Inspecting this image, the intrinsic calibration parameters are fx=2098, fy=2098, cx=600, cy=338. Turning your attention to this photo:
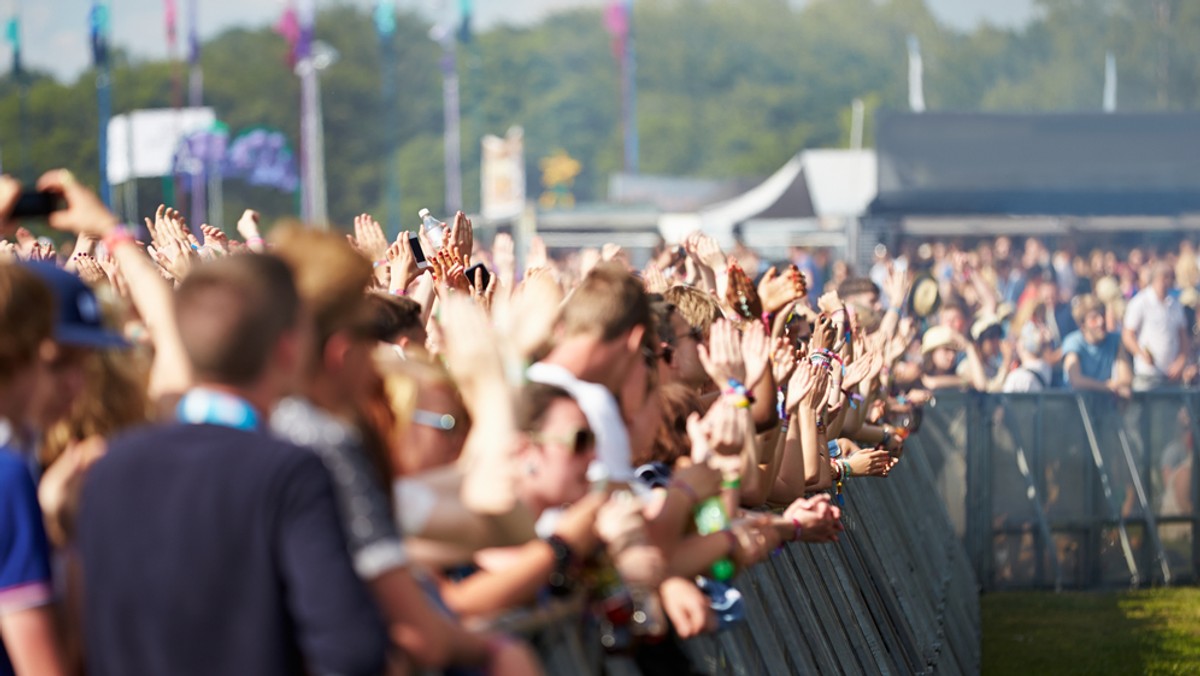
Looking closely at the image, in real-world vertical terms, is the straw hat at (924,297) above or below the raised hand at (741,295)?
below

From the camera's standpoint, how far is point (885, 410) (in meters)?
12.3

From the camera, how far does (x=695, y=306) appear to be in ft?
24.1

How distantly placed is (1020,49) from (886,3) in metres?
50.6

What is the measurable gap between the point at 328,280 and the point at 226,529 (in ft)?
1.96

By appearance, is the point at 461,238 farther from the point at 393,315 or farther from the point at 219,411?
the point at 219,411

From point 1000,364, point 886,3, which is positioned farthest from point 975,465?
Answer: point 886,3

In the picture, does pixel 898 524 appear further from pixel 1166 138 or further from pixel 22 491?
pixel 1166 138

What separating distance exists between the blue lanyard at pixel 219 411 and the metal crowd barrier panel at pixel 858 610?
94cm

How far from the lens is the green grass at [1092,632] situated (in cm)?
1275

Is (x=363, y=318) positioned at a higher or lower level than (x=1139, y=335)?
higher

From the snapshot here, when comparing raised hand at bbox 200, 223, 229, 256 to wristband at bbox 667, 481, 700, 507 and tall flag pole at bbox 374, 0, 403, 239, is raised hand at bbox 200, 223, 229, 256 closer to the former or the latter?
wristband at bbox 667, 481, 700, 507

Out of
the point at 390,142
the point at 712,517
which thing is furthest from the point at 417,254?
the point at 390,142

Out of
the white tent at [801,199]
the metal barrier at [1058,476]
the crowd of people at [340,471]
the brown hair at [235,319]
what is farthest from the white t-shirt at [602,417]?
the white tent at [801,199]

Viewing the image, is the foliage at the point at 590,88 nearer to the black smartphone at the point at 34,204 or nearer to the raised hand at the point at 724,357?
the raised hand at the point at 724,357
